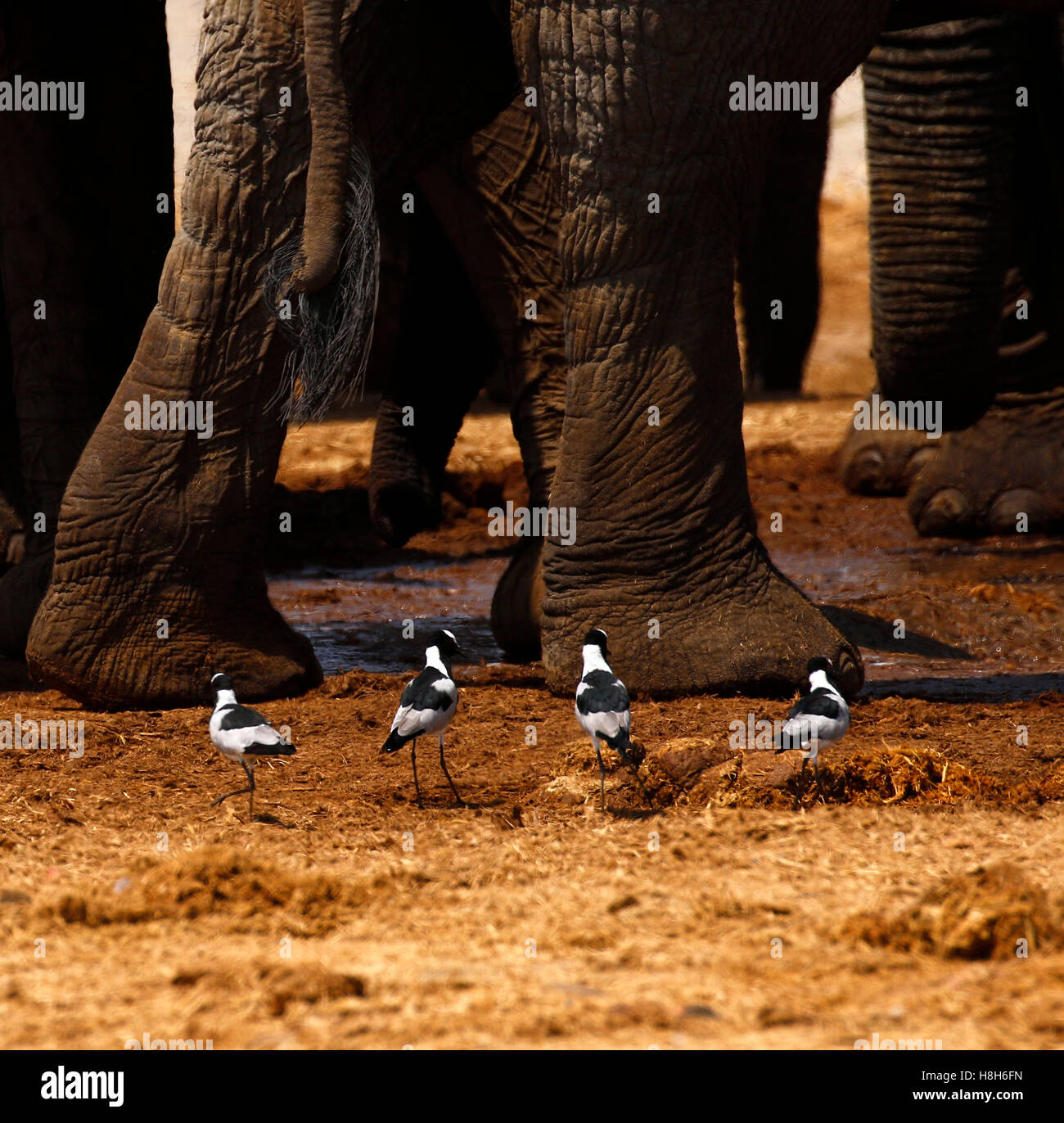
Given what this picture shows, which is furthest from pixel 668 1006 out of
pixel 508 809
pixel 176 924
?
pixel 508 809

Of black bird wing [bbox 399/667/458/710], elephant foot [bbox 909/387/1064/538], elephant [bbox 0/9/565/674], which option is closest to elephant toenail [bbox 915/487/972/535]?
elephant foot [bbox 909/387/1064/538]

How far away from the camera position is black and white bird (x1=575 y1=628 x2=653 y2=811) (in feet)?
10.8

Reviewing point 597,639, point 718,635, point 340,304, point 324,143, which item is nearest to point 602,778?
point 597,639

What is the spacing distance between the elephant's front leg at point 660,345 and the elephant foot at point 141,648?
2.48ft

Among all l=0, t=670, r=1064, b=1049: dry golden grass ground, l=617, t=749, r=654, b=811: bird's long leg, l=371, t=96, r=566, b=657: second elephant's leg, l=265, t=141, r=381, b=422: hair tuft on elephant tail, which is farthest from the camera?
l=371, t=96, r=566, b=657: second elephant's leg

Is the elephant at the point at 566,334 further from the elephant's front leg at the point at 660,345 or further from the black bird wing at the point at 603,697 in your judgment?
the black bird wing at the point at 603,697

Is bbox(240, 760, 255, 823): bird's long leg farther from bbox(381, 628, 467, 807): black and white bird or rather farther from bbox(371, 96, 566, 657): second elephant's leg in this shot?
bbox(371, 96, 566, 657): second elephant's leg

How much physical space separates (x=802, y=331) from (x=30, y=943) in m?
10.2

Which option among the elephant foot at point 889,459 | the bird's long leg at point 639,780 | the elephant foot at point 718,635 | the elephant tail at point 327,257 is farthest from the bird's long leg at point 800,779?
the elephant foot at point 889,459

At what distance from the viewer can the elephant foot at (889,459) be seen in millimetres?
8266

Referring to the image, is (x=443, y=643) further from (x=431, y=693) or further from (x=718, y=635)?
(x=718, y=635)

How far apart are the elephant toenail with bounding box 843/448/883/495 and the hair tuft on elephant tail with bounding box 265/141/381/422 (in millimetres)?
4457

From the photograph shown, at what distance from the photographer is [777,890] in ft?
9.32
